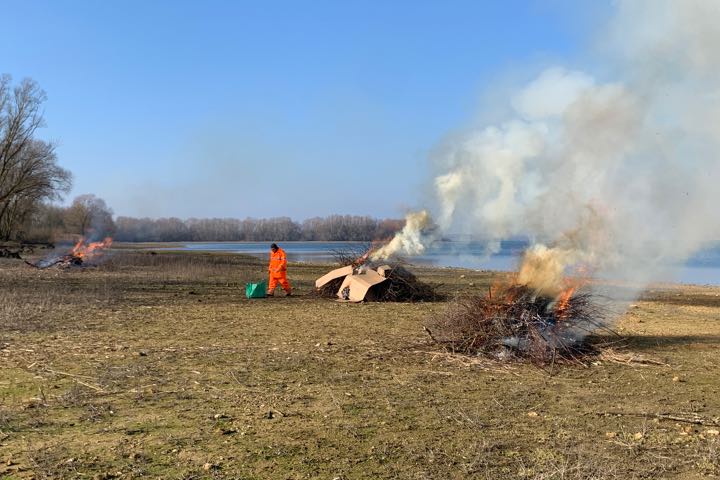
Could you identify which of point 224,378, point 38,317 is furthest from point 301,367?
point 38,317

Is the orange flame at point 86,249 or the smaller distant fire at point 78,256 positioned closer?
the smaller distant fire at point 78,256

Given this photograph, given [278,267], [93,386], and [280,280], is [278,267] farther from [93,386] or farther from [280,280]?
[93,386]

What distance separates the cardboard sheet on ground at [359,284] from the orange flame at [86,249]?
55.7 ft

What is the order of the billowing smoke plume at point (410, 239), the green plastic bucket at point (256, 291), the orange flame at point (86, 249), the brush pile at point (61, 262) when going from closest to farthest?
1. the green plastic bucket at point (256, 291)
2. the billowing smoke plume at point (410, 239)
3. the brush pile at point (61, 262)
4. the orange flame at point (86, 249)

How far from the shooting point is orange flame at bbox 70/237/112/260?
2994cm

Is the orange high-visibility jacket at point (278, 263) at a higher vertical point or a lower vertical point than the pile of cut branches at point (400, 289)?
higher

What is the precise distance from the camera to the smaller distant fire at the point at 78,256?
28016mm

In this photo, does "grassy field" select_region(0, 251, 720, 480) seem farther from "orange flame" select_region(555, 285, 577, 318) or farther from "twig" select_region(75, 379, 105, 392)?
"orange flame" select_region(555, 285, 577, 318)

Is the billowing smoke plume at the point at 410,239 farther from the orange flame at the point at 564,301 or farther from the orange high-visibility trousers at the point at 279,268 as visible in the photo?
the orange flame at the point at 564,301

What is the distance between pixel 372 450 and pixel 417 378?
3.02m

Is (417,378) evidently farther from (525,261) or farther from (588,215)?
(588,215)

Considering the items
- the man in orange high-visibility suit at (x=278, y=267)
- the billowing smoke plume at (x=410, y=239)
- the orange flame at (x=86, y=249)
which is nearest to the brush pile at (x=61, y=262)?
the orange flame at (x=86, y=249)

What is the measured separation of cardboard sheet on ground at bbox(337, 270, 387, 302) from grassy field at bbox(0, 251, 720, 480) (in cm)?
481

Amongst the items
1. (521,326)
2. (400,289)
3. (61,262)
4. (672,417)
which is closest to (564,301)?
(521,326)
